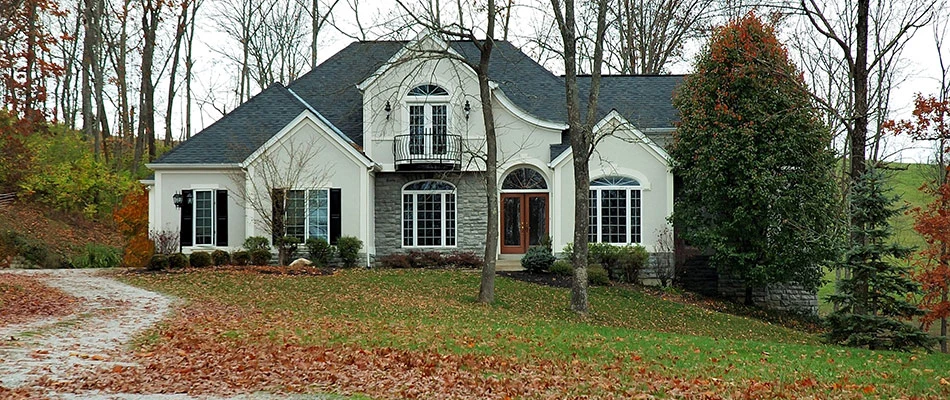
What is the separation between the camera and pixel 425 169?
77.6 ft

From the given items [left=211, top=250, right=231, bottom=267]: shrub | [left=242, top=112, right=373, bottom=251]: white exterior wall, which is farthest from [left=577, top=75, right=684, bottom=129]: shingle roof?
[left=211, top=250, right=231, bottom=267]: shrub

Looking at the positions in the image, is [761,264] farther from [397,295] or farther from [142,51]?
[142,51]

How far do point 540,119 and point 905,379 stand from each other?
1523cm

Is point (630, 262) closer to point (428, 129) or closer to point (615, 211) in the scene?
point (615, 211)

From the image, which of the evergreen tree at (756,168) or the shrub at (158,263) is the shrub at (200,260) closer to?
the shrub at (158,263)

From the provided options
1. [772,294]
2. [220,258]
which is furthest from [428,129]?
[772,294]

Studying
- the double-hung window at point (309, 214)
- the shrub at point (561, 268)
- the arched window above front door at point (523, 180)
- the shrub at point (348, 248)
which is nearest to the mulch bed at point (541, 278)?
the shrub at point (561, 268)

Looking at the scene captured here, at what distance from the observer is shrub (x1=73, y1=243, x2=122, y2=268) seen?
82.7 feet

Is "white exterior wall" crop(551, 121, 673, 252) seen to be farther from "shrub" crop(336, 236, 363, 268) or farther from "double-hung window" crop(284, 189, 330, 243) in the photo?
"double-hung window" crop(284, 189, 330, 243)

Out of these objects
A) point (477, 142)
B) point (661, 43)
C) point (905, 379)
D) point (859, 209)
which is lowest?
point (905, 379)

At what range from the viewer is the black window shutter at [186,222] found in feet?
76.8

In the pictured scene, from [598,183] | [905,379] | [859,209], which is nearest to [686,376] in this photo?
[905,379]

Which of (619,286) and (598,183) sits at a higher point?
(598,183)

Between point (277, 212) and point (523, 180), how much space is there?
282 inches
